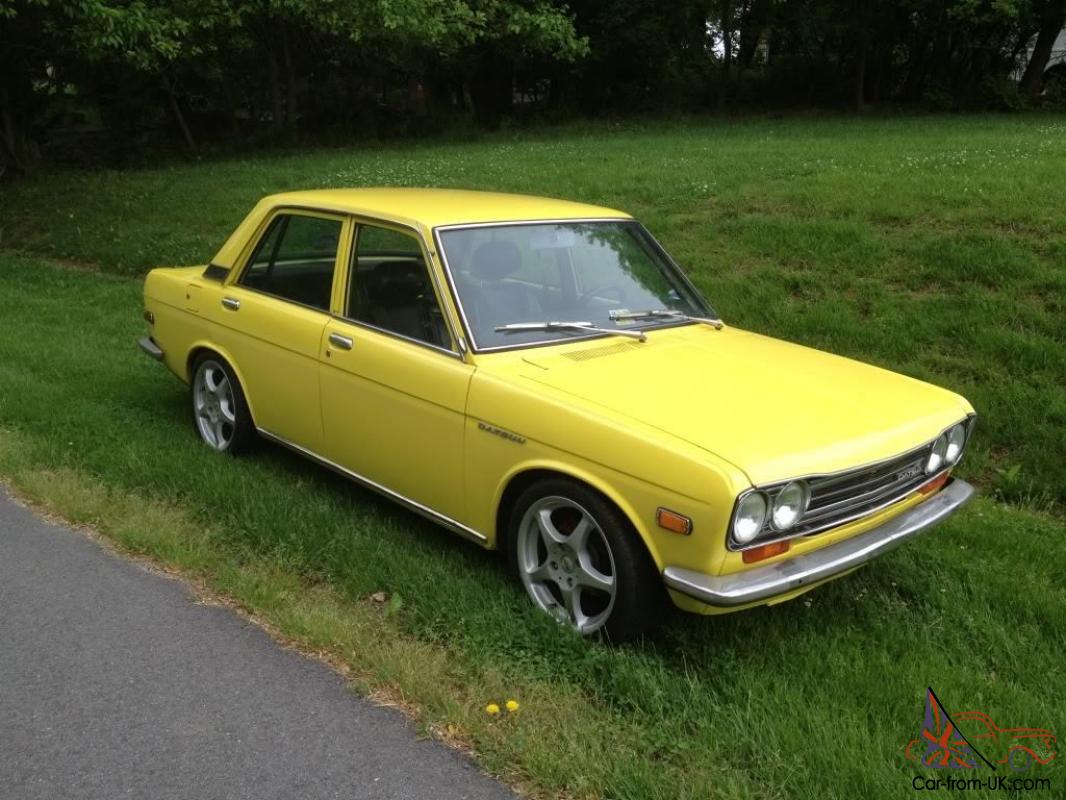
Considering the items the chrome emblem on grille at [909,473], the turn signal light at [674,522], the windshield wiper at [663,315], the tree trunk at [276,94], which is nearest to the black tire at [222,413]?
the windshield wiper at [663,315]

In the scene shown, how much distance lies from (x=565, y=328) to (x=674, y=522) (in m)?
1.30

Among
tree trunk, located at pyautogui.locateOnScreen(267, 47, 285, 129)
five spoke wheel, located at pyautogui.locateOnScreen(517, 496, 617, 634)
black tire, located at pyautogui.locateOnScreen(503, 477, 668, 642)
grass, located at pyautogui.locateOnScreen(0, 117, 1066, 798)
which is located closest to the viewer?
grass, located at pyautogui.locateOnScreen(0, 117, 1066, 798)

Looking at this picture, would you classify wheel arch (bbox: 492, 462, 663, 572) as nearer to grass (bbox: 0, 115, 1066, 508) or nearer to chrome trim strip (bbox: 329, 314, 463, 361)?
chrome trim strip (bbox: 329, 314, 463, 361)

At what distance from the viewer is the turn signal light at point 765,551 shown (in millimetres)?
3092

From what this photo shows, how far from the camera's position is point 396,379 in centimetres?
407

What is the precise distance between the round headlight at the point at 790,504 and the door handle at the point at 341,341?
212 centimetres

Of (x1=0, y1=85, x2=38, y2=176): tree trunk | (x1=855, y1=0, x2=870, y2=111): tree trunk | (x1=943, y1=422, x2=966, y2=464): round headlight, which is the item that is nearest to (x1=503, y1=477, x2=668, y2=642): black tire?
(x1=943, y1=422, x2=966, y2=464): round headlight

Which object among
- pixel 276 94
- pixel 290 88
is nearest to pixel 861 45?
pixel 290 88

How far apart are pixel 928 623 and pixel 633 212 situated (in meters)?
7.18

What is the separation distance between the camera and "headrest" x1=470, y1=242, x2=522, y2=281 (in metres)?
4.17

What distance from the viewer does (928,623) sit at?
370 cm

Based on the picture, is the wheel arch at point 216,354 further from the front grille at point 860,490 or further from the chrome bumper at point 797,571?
the front grille at point 860,490

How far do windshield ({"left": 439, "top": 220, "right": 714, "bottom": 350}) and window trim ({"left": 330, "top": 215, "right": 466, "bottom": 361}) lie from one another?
8 centimetres

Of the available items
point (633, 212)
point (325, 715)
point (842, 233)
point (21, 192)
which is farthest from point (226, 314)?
point (21, 192)
